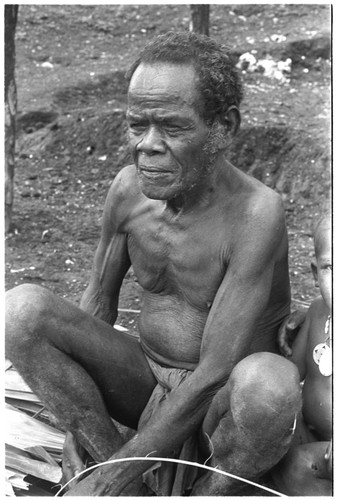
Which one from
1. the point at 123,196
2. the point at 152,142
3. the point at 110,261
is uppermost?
the point at 152,142

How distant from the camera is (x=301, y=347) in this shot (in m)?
3.45

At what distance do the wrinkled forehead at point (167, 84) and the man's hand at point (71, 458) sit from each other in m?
1.22

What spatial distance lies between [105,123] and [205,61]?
4292 mm

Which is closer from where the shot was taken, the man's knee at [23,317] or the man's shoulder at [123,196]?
the man's knee at [23,317]

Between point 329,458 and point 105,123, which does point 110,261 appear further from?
point 105,123

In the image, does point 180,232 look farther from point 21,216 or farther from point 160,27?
point 160,27

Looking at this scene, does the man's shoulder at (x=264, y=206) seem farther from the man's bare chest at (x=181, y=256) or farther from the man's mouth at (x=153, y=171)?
the man's mouth at (x=153, y=171)

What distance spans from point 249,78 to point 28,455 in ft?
15.7

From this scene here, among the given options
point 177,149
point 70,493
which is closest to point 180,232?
point 177,149

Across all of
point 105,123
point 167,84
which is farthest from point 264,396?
point 105,123

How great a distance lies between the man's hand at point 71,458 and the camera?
11.4ft

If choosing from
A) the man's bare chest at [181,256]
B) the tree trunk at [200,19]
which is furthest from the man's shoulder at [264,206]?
the tree trunk at [200,19]

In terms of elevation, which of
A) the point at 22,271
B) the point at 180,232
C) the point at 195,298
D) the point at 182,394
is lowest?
the point at 22,271

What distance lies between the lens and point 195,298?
11.1 feet
